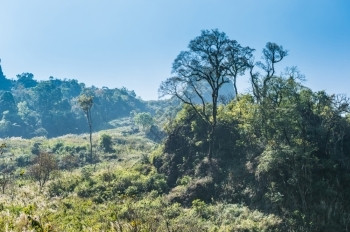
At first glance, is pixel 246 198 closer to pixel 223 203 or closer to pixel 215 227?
pixel 223 203

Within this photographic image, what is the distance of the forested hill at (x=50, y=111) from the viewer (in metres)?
126

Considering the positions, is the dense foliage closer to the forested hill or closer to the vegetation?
the vegetation

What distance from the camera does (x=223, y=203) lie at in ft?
85.6

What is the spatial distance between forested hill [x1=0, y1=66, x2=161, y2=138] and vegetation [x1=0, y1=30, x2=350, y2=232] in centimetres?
9736

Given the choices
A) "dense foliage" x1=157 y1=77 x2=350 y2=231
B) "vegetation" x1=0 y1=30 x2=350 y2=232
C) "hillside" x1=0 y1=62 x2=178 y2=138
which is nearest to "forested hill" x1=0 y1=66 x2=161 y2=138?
"hillside" x1=0 y1=62 x2=178 y2=138

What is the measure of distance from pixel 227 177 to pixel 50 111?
A: 120784 millimetres

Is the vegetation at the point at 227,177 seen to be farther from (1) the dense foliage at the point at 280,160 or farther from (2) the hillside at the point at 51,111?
(2) the hillside at the point at 51,111

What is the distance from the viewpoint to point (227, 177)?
28938mm

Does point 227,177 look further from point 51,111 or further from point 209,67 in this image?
point 51,111

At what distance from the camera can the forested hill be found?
126312 mm

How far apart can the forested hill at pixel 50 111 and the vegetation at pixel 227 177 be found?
319ft

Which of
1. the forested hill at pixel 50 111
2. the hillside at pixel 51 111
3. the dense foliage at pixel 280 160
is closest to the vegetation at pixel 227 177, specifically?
the dense foliage at pixel 280 160

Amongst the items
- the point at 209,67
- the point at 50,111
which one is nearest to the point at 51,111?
the point at 50,111

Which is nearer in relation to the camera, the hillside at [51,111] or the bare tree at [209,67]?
the bare tree at [209,67]
